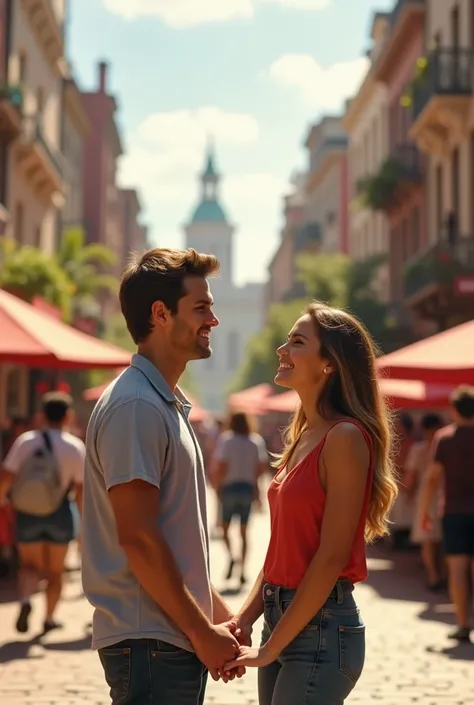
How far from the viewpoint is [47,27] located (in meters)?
35.4

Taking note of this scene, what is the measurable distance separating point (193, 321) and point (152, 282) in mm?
165

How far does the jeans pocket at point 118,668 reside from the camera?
3.61 meters

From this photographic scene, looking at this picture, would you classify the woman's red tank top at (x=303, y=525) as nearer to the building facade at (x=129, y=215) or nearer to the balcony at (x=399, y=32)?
the balcony at (x=399, y=32)

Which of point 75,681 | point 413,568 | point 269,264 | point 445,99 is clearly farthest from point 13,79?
point 269,264

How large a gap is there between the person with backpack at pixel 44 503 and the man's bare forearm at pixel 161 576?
6616mm

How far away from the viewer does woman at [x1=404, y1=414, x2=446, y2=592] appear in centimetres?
1338

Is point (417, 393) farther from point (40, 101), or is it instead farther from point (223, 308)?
point (223, 308)

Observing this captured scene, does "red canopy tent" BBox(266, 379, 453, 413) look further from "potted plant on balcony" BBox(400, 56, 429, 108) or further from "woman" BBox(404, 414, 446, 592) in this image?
"potted plant on balcony" BBox(400, 56, 429, 108)

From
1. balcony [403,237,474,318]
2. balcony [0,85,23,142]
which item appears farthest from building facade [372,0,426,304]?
balcony [0,85,23,142]

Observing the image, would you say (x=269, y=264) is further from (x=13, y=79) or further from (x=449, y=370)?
(x=449, y=370)

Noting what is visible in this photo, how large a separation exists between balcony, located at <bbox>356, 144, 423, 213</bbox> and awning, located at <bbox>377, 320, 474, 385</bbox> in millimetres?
24361

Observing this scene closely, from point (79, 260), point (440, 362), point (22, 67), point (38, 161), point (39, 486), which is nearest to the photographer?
point (39, 486)

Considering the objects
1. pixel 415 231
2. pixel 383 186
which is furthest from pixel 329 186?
pixel 383 186

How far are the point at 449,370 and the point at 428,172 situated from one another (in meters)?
25.0
